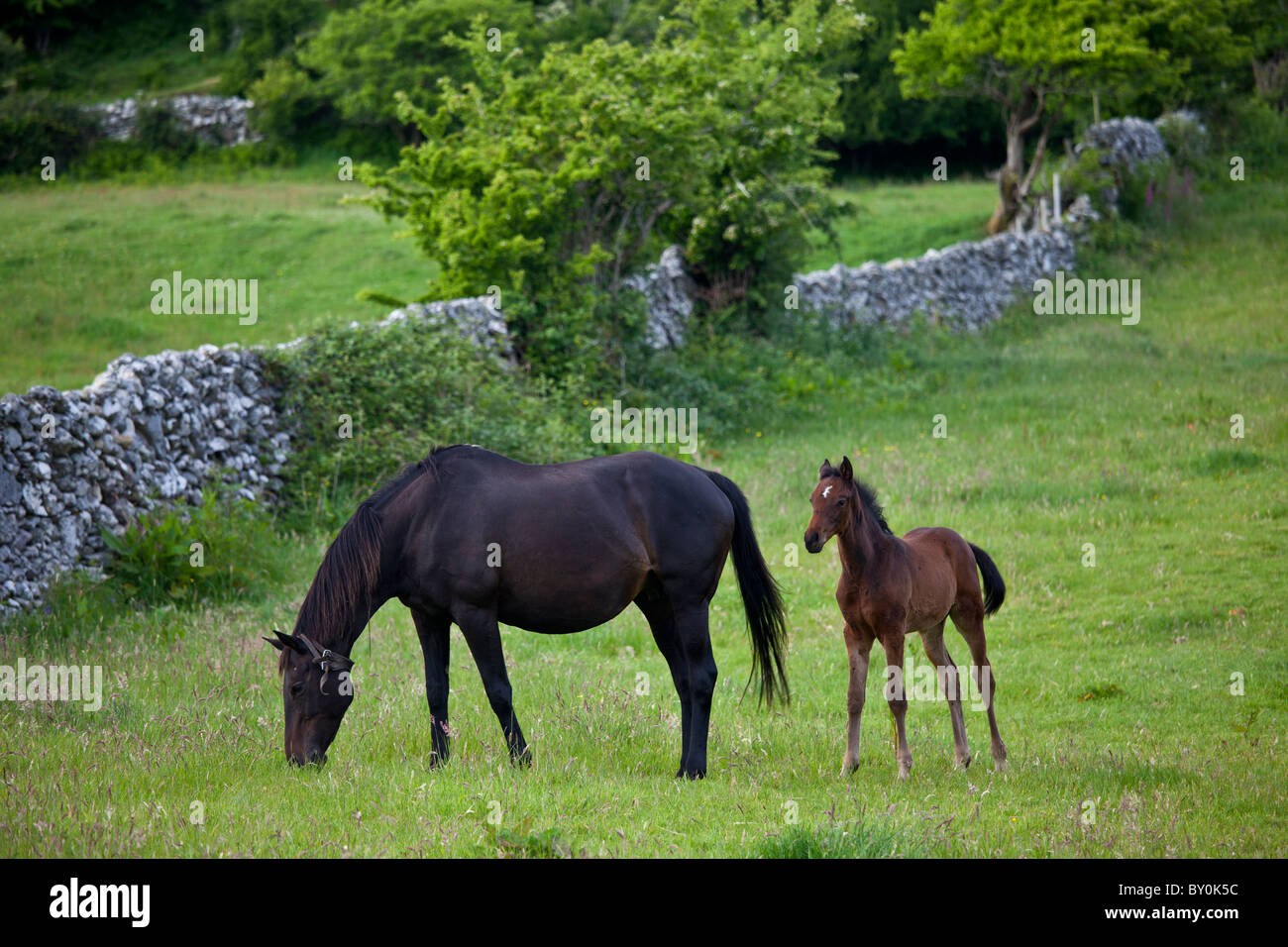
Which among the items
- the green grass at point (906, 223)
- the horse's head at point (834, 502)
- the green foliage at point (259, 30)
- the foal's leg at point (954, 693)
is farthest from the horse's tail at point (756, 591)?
the green foliage at point (259, 30)

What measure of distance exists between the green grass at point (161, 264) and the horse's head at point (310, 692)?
780 cm

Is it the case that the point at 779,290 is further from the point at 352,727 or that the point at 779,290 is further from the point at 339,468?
the point at 352,727

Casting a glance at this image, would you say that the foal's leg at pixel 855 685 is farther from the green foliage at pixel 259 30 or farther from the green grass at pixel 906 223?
the green foliage at pixel 259 30

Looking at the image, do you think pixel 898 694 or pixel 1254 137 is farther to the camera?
pixel 1254 137

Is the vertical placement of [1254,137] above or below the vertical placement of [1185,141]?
above

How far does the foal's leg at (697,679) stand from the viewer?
6730 mm

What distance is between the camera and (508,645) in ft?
33.0

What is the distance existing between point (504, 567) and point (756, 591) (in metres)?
1.75

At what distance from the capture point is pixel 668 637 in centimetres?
738

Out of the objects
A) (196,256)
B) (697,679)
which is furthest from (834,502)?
(196,256)

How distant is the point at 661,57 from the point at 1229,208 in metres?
19.7

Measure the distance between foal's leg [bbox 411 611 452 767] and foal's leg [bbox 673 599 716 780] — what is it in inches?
57.9

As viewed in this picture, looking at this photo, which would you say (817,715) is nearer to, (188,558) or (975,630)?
(975,630)
